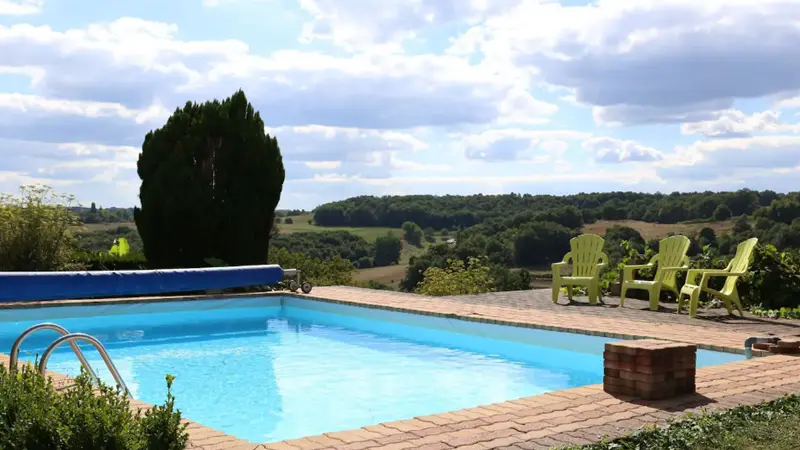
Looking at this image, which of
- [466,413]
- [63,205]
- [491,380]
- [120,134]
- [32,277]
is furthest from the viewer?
[120,134]

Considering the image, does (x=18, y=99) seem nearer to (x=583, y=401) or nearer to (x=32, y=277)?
(x=32, y=277)

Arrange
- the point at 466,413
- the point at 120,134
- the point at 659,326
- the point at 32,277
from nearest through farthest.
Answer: the point at 466,413 → the point at 659,326 → the point at 32,277 → the point at 120,134

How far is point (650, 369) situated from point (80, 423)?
10.5 feet

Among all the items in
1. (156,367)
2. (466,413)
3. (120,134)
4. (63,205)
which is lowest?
(156,367)

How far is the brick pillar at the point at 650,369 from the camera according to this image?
14.8 feet

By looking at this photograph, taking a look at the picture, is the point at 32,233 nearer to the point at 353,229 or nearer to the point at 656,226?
the point at 656,226

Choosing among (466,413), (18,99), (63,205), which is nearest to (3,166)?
(18,99)

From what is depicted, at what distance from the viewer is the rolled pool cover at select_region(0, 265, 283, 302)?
9.59 meters

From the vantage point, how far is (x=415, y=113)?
15.1 metres

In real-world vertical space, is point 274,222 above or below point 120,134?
below

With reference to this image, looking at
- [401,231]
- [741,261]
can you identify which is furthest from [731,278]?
[401,231]

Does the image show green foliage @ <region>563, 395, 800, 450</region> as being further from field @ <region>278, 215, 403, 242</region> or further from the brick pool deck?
field @ <region>278, 215, 403, 242</region>

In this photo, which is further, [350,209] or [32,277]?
[350,209]

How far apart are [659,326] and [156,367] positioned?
17.3ft
